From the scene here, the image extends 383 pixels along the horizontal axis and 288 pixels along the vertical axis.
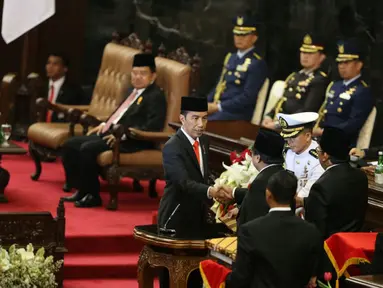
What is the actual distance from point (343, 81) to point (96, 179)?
233 centimetres

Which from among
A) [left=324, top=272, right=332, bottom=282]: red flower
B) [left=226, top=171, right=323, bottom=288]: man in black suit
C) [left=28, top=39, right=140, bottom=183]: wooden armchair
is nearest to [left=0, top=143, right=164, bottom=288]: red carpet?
[left=28, top=39, right=140, bottom=183]: wooden armchair

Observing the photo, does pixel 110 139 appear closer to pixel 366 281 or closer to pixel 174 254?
pixel 174 254

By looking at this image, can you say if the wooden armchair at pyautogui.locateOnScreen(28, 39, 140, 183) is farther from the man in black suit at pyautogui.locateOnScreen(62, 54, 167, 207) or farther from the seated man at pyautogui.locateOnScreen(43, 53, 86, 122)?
the seated man at pyautogui.locateOnScreen(43, 53, 86, 122)

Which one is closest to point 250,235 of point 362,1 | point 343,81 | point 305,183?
point 305,183

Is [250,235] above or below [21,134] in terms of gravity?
above

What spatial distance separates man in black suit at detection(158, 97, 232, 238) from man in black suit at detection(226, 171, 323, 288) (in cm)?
149

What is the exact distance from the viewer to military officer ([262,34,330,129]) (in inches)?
448

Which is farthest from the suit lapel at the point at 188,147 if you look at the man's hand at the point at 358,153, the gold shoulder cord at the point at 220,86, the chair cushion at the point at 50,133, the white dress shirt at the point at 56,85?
the white dress shirt at the point at 56,85

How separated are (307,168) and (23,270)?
1912 millimetres

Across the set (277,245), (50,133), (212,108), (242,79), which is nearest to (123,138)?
(50,133)

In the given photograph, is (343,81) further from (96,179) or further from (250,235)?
(250,235)

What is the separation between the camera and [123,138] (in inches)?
445

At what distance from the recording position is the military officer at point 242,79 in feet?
40.3

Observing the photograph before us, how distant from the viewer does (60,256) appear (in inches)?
360
